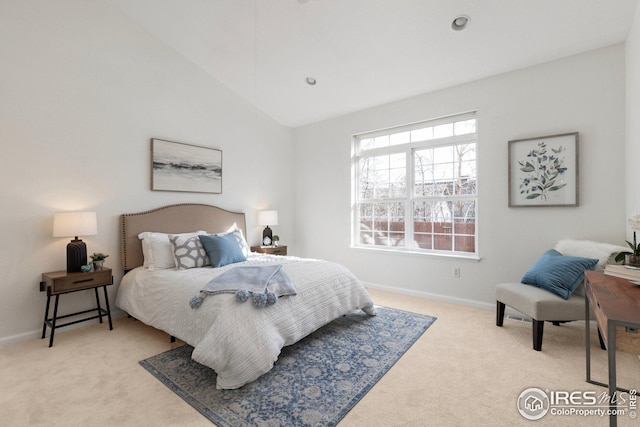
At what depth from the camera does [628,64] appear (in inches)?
104

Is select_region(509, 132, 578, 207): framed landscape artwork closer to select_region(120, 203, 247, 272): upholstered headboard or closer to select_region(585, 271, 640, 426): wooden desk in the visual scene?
select_region(585, 271, 640, 426): wooden desk

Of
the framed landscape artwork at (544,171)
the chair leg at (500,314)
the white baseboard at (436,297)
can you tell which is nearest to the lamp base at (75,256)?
the white baseboard at (436,297)

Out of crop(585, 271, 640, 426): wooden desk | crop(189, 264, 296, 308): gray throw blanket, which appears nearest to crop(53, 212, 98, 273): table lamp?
crop(189, 264, 296, 308): gray throw blanket

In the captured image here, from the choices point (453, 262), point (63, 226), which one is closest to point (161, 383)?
point (63, 226)

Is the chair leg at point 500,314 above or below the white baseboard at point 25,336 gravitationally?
above

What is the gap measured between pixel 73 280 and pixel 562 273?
4.28m

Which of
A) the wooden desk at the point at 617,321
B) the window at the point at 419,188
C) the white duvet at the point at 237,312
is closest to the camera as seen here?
the wooden desk at the point at 617,321

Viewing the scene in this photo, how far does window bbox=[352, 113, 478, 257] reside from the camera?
3699 millimetres

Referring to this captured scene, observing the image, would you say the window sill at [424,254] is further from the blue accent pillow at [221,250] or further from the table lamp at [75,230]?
the table lamp at [75,230]

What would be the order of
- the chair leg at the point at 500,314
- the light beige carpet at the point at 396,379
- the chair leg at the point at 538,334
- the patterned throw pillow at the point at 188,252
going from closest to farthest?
1. the light beige carpet at the point at 396,379
2. the chair leg at the point at 538,334
3. the chair leg at the point at 500,314
4. the patterned throw pillow at the point at 188,252

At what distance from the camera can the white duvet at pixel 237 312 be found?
194cm

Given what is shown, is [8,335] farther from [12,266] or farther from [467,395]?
[467,395]

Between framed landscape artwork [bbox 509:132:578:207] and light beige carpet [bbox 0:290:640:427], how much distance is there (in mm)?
1263

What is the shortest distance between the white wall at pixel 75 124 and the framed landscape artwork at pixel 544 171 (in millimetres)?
3771
